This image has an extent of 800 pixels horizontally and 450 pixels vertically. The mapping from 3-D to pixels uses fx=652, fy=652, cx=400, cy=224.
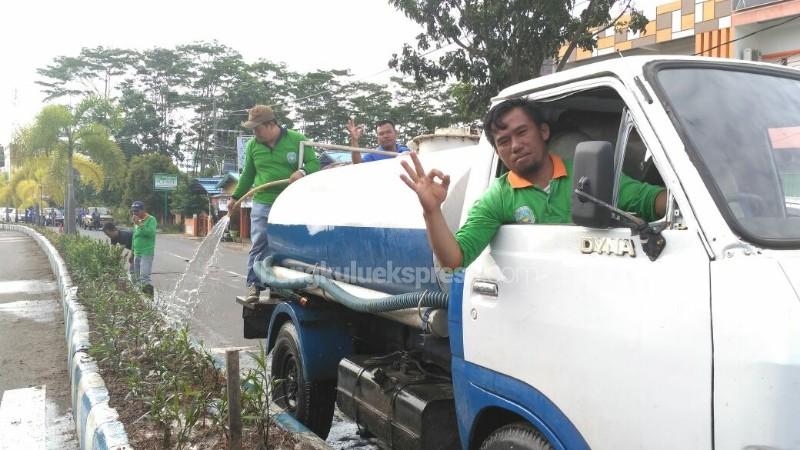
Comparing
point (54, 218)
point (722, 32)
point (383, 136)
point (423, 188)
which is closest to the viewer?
point (423, 188)

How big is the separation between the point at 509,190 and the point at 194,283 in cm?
928

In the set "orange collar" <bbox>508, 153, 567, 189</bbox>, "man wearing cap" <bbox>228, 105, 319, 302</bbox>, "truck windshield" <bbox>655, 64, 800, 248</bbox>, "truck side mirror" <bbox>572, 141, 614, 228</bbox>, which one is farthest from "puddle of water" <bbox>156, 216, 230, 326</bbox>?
"truck windshield" <bbox>655, 64, 800, 248</bbox>

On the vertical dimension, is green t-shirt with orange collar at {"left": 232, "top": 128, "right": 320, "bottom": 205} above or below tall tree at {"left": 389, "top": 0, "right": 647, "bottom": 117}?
below

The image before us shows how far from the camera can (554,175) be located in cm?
257

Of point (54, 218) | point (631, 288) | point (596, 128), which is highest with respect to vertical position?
point (596, 128)

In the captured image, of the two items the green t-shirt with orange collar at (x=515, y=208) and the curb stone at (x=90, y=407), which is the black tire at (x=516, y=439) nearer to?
the green t-shirt with orange collar at (x=515, y=208)

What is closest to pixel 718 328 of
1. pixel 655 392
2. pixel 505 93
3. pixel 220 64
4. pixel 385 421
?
pixel 655 392

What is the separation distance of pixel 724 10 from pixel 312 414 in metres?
13.4

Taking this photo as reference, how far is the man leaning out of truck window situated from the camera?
245 cm

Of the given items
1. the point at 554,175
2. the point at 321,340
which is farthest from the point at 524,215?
the point at 321,340

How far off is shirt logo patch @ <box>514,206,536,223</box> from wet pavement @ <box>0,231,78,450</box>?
405cm

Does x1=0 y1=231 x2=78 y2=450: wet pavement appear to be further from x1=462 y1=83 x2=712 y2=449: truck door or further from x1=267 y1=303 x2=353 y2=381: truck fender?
x1=462 y1=83 x2=712 y2=449: truck door

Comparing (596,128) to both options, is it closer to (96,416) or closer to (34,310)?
(96,416)

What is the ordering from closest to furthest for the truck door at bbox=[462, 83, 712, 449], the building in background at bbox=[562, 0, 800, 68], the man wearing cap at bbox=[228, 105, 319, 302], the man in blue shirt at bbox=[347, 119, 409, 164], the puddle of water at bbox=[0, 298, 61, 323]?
the truck door at bbox=[462, 83, 712, 449] → the man wearing cap at bbox=[228, 105, 319, 302] → the man in blue shirt at bbox=[347, 119, 409, 164] → the puddle of water at bbox=[0, 298, 61, 323] → the building in background at bbox=[562, 0, 800, 68]
